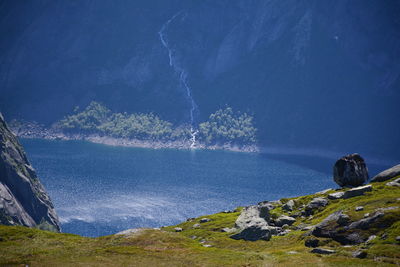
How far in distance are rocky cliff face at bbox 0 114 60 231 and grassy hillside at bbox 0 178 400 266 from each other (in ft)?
274

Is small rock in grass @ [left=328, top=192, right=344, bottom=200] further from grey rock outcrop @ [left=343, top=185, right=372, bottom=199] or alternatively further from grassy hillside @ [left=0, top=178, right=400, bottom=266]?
grassy hillside @ [left=0, top=178, right=400, bottom=266]

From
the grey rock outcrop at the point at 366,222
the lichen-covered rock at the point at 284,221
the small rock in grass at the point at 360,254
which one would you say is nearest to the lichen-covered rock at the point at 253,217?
the lichen-covered rock at the point at 284,221

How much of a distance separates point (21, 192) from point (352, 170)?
118 metres

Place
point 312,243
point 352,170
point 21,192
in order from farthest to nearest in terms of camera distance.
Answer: point 21,192 < point 352,170 < point 312,243

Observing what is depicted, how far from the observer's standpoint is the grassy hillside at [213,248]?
155 feet

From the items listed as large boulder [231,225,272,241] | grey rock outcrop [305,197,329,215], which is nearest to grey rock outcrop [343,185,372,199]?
grey rock outcrop [305,197,329,215]

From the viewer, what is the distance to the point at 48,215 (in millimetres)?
154000

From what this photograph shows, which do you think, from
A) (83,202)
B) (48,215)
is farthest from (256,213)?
(83,202)

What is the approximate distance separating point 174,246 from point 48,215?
108 m

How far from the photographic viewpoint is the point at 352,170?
81.2 m

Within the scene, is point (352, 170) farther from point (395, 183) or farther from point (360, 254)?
point (360, 254)

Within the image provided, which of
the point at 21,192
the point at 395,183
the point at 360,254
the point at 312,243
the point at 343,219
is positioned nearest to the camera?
the point at 360,254

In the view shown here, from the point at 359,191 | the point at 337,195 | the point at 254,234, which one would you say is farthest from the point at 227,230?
the point at 359,191

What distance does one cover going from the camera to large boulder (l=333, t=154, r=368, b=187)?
81375 mm
